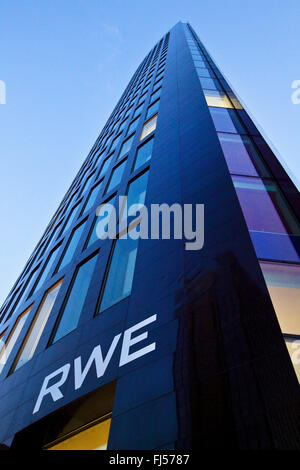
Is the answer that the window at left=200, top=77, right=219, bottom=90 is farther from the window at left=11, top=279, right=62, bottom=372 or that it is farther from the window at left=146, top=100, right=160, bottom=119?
the window at left=11, top=279, right=62, bottom=372

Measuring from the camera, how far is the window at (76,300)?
37.8 ft

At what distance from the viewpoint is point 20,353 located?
45.5 ft

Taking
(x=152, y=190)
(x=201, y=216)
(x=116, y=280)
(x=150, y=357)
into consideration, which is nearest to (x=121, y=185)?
(x=152, y=190)

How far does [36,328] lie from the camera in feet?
46.3

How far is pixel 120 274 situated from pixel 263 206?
5083 mm

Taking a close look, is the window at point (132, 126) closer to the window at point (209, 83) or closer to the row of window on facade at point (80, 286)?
the row of window on facade at point (80, 286)

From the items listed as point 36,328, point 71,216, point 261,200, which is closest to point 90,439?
point 36,328

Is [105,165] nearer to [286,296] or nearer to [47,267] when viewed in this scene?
[47,267]

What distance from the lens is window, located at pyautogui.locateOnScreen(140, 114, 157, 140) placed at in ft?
62.8

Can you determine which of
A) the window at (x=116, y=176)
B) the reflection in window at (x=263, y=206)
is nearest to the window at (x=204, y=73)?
the window at (x=116, y=176)

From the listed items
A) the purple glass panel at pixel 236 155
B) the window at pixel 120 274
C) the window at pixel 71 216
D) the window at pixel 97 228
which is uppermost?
the window at pixel 71 216

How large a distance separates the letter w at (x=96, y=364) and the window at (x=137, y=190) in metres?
6.64

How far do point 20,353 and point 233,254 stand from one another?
11.2m

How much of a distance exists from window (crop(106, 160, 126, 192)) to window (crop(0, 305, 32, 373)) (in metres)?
7.94
